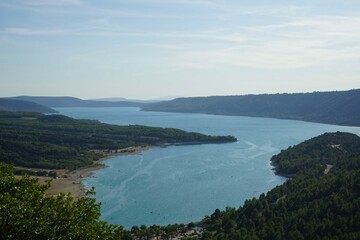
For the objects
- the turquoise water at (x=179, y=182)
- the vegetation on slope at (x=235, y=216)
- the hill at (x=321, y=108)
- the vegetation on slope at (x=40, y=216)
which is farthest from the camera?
the hill at (x=321, y=108)

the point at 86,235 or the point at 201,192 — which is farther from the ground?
the point at 86,235

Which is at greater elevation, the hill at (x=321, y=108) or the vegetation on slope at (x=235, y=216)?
the hill at (x=321, y=108)

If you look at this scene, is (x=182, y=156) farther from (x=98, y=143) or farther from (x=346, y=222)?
(x=346, y=222)

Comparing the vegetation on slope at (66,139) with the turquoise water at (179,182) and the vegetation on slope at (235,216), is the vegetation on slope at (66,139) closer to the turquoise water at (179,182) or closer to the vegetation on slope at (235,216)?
the turquoise water at (179,182)

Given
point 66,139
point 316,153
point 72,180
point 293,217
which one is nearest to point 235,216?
point 293,217

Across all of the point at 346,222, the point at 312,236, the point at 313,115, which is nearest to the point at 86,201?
the point at 312,236

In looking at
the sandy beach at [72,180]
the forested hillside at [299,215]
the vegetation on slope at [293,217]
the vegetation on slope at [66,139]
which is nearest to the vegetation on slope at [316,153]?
the forested hillside at [299,215]

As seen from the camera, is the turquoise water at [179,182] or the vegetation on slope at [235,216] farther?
the turquoise water at [179,182]

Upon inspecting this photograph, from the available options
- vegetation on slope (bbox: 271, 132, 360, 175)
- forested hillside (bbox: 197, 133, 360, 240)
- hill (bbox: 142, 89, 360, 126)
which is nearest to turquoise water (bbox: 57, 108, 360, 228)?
vegetation on slope (bbox: 271, 132, 360, 175)
